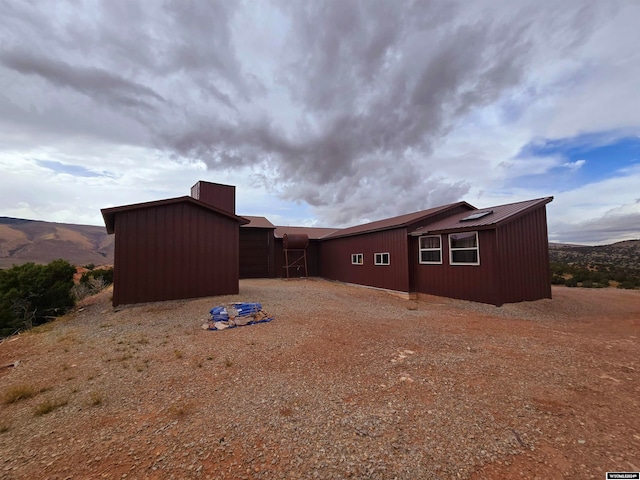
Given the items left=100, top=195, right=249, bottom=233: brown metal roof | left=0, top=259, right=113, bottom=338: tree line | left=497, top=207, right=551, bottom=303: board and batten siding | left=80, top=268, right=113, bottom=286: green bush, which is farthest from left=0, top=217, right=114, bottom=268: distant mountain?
left=497, top=207, right=551, bottom=303: board and batten siding

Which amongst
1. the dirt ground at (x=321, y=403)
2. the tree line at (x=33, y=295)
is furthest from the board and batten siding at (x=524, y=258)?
the tree line at (x=33, y=295)

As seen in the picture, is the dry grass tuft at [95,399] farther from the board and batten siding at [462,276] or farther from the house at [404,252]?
the board and batten siding at [462,276]

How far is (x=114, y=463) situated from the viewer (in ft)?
8.39

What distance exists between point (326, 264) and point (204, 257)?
37.8 feet

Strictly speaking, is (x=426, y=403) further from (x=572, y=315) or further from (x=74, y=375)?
(x=572, y=315)

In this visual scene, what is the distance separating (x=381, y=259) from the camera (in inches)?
586

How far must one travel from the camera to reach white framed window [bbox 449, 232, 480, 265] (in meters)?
10.6

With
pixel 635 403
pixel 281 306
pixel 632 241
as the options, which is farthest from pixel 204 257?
pixel 632 241

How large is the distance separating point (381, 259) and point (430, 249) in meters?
3.04

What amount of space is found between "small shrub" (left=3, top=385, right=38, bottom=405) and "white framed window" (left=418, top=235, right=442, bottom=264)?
40.2 feet

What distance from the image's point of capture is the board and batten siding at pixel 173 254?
9734 mm

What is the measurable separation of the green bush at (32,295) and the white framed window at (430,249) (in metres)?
14.2

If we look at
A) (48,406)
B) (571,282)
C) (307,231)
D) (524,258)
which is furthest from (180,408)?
(307,231)

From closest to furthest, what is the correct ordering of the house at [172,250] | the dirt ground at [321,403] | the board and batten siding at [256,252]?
the dirt ground at [321,403] → the house at [172,250] → the board and batten siding at [256,252]
